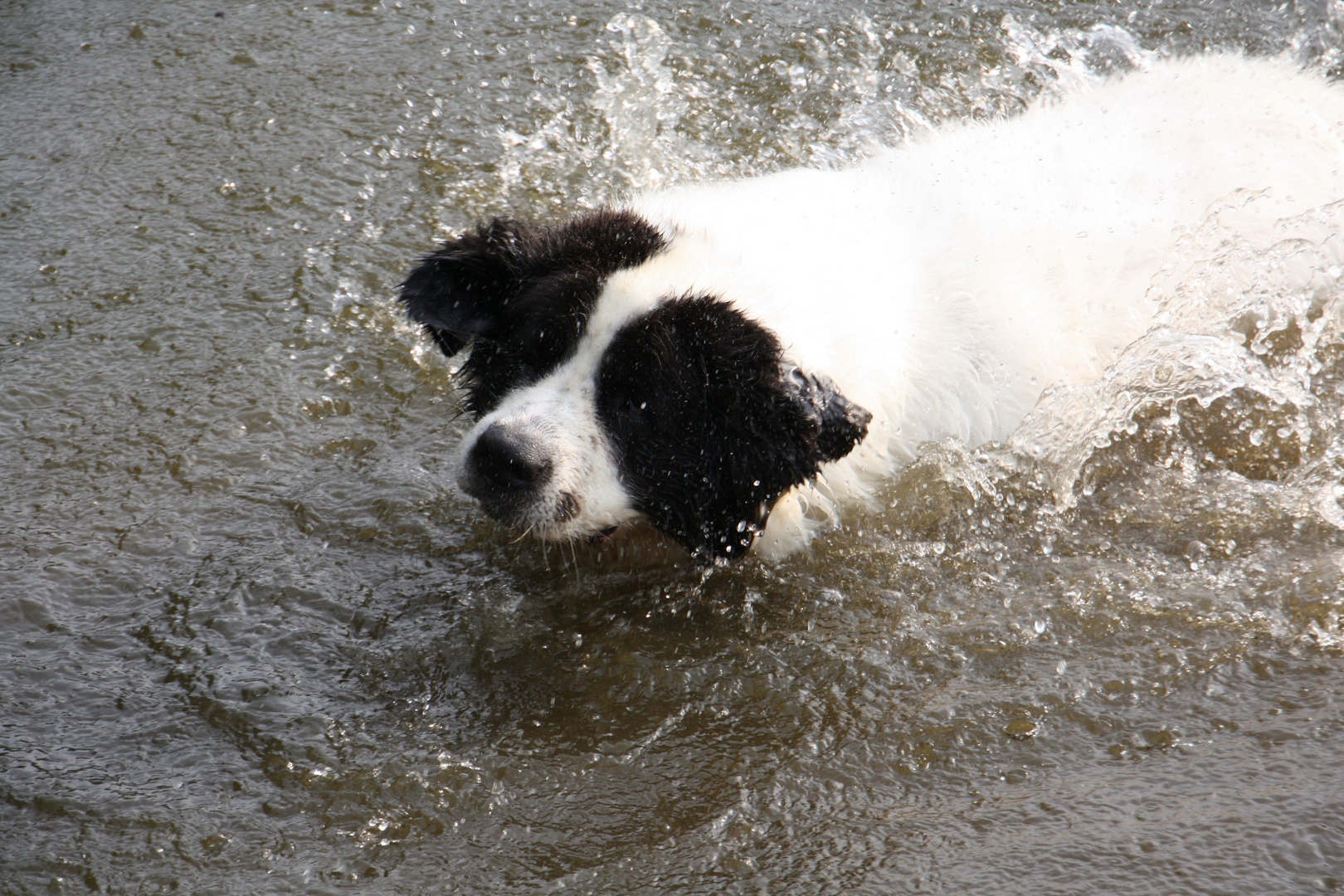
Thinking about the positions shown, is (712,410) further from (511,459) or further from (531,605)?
(531,605)

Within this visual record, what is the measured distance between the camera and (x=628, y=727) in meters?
2.61

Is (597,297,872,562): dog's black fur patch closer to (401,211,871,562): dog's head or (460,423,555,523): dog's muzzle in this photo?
(401,211,871,562): dog's head

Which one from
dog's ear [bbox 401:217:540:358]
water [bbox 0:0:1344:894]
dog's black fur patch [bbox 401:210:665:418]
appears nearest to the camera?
water [bbox 0:0:1344:894]

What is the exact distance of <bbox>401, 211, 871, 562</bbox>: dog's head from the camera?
2633mm

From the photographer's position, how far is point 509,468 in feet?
8.60

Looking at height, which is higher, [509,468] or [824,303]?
[824,303]

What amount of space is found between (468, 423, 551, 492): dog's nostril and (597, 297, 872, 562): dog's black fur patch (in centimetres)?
19

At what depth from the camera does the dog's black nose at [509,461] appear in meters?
2.61

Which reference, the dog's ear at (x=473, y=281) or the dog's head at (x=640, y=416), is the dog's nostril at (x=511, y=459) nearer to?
the dog's head at (x=640, y=416)

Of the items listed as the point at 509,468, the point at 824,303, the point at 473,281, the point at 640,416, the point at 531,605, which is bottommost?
the point at 531,605

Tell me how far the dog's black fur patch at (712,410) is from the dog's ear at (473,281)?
43 cm

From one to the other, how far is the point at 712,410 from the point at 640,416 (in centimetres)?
17

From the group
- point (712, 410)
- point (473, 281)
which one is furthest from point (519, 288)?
point (712, 410)

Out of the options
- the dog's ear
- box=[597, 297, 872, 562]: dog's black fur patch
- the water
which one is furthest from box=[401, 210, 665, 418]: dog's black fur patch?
the water
